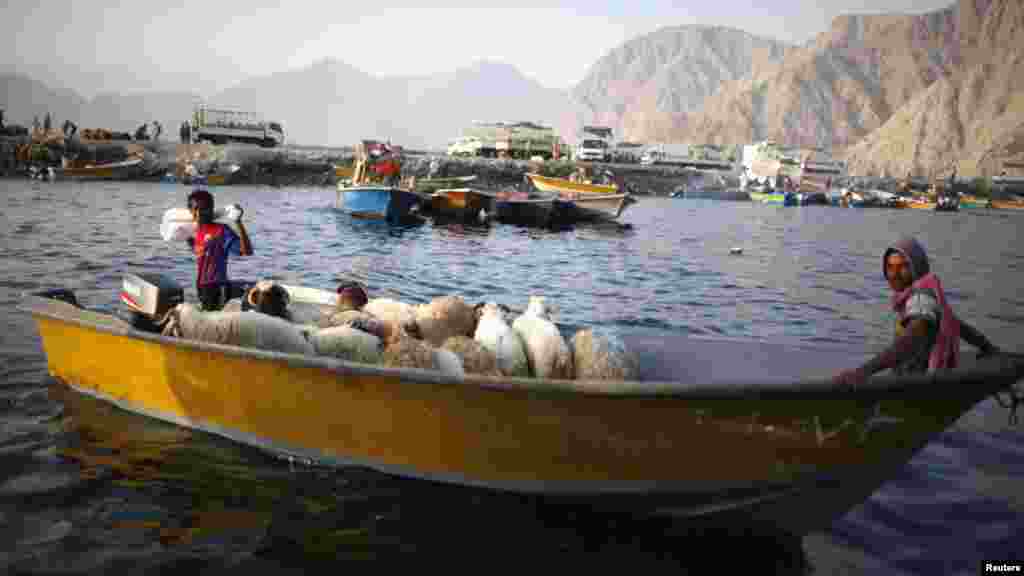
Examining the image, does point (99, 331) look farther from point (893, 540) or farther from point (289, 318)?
point (893, 540)

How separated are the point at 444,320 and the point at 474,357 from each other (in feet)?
2.56

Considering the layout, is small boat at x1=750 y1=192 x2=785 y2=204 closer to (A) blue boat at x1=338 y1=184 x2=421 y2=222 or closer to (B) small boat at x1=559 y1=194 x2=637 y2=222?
(B) small boat at x1=559 y1=194 x2=637 y2=222

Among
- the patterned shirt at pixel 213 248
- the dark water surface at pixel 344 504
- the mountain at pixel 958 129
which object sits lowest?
the dark water surface at pixel 344 504

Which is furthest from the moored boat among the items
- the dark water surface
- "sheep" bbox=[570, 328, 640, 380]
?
"sheep" bbox=[570, 328, 640, 380]

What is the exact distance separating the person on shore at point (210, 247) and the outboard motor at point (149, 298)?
985 millimetres

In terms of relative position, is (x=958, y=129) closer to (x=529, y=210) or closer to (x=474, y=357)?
(x=529, y=210)

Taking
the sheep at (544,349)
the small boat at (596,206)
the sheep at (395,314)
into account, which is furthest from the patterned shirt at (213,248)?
Answer: the small boat at (596,206)

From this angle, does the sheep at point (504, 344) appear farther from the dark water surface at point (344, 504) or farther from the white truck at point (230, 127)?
the white truck at point (230, 127)

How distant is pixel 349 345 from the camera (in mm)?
5531

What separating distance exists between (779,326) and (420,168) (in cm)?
6448

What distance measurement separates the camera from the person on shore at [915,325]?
4293 millimetres

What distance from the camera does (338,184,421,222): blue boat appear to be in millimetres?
31234

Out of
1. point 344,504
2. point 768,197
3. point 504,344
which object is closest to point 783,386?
point 504,344

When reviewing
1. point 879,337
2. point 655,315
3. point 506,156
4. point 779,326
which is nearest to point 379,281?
point 655,315
